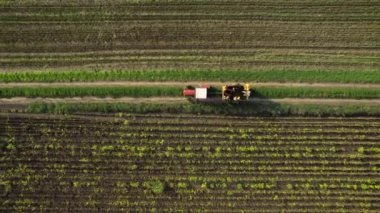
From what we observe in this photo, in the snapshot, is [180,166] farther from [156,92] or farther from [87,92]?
[87,92]

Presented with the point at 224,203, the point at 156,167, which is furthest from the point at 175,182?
the point at 224,203

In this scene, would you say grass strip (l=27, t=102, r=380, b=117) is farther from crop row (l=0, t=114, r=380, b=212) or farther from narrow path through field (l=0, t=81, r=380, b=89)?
narrow path through field (l=0, t=81, r=380, b=89)

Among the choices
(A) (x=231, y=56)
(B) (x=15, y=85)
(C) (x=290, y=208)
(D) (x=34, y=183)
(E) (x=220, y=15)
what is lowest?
(C) (x=290, y=208)

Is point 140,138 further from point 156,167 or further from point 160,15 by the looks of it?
point 160,15

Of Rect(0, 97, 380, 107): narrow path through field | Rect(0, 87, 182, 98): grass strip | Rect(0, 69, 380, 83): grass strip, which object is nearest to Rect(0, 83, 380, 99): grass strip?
Rect(0, 87, 182, 98): grass strip

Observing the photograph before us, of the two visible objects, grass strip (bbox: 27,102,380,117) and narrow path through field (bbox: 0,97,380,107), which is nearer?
grass strip (bbox: 27,102,380,117)

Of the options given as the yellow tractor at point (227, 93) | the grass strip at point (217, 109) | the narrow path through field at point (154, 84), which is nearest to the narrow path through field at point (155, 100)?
the grass strip at point (217, 109)

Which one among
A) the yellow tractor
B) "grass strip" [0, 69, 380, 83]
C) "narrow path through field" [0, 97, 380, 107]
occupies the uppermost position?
"grass strip" [0, 69, 380, 83]
